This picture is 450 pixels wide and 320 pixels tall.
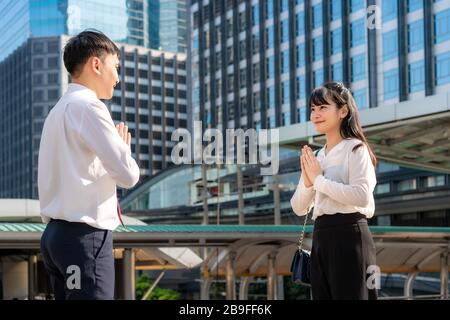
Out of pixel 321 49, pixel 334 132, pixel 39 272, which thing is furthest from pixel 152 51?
pixel 334 132

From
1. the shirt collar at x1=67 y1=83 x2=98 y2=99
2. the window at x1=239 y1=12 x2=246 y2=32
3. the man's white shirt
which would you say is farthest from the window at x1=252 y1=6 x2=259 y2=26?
the man's white shirt

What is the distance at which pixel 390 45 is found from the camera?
71688 mm

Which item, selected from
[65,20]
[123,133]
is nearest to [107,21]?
[65,20]

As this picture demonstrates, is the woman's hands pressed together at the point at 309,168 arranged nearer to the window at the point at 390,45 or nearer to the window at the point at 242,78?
the window at the point at 390,45

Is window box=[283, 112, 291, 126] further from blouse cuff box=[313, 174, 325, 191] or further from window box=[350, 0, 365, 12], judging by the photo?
blouse cuff box=[313, 174, 325, 191]

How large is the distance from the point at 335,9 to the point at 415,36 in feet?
38.5

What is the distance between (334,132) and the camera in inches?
173

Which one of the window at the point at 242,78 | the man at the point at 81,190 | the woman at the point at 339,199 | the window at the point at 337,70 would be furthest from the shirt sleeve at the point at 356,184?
the window at the point at 242,78

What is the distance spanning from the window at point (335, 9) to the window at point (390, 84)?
9.37 m

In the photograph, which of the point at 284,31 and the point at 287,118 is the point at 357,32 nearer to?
the point at 284,31

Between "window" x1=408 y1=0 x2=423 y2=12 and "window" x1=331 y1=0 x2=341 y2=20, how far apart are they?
9698 mm

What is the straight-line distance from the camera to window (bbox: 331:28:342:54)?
7838 cm

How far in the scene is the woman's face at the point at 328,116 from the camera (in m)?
4.35

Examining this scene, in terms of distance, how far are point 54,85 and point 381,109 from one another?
354 feet
